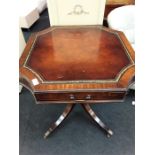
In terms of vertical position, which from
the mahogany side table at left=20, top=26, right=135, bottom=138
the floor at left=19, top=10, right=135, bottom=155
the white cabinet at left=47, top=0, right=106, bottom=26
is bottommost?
the floor at left=19, top=10, right=135, bottom=155

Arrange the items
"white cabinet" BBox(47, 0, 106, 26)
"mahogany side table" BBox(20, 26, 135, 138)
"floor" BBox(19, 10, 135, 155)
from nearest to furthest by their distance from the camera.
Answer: "mahogany side table" BBox(20, 26, 135, 138) → "floor" BBox(19, 10, 135, 155) → "white cabinet" BBox(47, 0, 106, 26)

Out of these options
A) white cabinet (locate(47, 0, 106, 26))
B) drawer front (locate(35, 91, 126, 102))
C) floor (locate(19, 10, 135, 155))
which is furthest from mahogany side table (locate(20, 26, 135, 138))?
floor (locate(19, 10, 135, 155))

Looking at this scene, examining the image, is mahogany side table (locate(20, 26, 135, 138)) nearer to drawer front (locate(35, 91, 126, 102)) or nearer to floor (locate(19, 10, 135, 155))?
drawer front (locate(35, 91, 126, 102))

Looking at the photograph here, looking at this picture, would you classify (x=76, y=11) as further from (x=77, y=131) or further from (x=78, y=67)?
(x=77, y=131)

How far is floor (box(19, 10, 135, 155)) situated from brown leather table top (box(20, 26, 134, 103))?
0.65 metres

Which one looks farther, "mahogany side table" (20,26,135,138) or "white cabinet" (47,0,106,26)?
"white cabinet" (47,0,106,26)

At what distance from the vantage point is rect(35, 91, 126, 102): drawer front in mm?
1084

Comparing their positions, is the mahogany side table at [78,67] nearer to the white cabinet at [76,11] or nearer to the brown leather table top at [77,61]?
the brown leather table top at [77,61]

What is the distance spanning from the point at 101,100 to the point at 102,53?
36 centimetres

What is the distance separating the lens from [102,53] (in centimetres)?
133

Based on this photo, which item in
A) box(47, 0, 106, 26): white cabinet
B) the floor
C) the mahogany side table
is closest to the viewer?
the mahogany side table

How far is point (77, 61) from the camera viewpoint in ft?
4.10

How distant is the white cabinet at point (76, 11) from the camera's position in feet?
5.45
